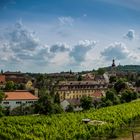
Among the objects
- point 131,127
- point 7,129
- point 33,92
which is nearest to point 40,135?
point 7,129

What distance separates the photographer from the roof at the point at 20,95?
82.2 meters

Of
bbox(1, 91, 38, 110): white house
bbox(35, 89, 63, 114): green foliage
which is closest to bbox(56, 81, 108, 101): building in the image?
bbox(1, 91, 38, 110): white house

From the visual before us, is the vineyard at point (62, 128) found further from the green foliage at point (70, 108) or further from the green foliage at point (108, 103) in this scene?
the green foliage at point (70, 108)

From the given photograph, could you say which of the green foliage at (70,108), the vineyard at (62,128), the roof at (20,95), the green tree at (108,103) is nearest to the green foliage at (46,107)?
the green foliage at (70,108)

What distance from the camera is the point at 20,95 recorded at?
84.1 meters

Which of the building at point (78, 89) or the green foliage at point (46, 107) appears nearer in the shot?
the green foliage at point (46, 107)

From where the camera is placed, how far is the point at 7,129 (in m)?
35.8

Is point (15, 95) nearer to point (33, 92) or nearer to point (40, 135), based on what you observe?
point (33, 92)

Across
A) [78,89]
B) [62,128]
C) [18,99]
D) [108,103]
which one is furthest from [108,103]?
[62,128]

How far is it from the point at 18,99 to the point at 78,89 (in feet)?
Result: 87.0

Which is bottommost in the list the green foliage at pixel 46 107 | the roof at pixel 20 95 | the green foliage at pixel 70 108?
the green foliage at pixel 70 108

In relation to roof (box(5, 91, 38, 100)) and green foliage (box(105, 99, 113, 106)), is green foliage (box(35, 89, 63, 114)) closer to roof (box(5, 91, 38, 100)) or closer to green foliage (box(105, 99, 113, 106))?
green foliage (box(105, 99, 113, 106))

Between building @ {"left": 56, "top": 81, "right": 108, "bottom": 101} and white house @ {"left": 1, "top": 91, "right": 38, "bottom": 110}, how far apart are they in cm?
1616

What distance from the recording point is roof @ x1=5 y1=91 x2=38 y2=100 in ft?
270
